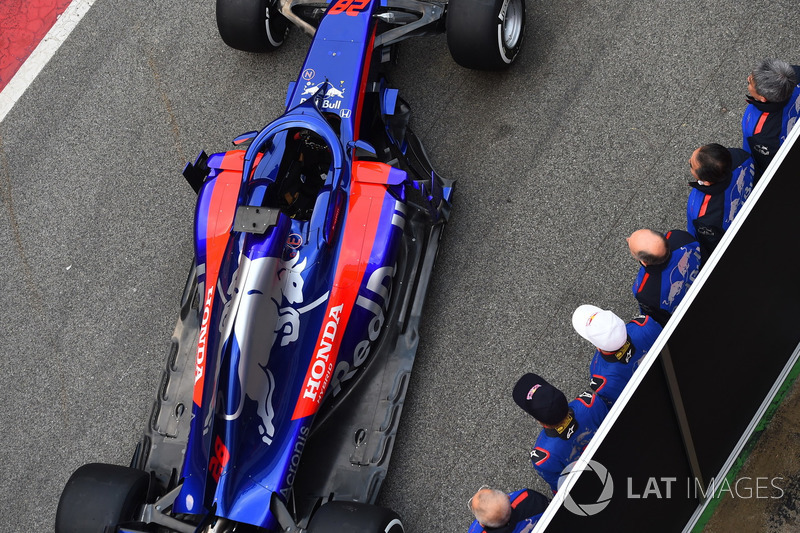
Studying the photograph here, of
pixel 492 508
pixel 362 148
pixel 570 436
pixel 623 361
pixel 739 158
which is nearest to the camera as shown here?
pixel 492 508

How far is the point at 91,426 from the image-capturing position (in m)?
5.39

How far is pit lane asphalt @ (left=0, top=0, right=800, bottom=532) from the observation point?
4848mm

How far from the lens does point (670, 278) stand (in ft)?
12.4

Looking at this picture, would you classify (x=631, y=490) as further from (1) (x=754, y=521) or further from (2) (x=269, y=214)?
(2) (x=269, y=214)

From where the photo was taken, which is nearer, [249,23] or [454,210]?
[454,210]

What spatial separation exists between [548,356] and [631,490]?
187cm

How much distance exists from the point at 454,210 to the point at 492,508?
8.16ft

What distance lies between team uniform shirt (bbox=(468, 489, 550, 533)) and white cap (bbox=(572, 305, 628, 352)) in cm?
81

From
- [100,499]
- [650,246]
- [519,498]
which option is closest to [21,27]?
[100,499]

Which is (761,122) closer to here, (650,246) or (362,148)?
(650,246)

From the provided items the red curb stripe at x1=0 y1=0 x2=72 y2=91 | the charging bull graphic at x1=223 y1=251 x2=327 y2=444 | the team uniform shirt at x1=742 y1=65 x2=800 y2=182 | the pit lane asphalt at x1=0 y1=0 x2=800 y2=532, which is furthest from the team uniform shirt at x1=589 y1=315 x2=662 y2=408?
the red curb stripe at x1=0 y1=0 x2=72 y2=91

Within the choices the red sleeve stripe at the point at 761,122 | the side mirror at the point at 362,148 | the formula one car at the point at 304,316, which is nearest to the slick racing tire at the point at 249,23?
the formula one car at the point at 304,316

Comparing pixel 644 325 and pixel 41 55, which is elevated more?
pixel 644 325

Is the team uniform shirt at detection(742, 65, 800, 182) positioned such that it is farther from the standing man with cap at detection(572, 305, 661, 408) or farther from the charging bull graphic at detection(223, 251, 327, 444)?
the charging bull graphic at detection(223, 251, 327, 444)
